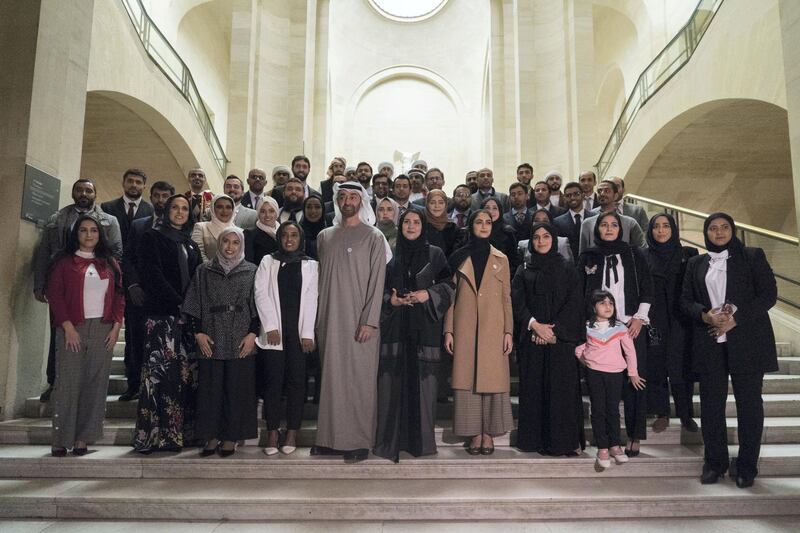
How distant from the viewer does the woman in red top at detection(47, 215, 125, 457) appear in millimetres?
4488

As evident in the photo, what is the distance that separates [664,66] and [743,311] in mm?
9121

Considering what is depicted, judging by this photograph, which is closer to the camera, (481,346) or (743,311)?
(743,311)

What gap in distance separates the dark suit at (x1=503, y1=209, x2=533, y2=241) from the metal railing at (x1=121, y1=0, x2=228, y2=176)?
317 inches

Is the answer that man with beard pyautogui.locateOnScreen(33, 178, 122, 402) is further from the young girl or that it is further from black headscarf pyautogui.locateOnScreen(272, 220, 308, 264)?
the young girl

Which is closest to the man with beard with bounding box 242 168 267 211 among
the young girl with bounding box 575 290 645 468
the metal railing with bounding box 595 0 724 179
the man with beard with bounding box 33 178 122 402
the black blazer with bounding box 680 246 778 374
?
the man with beard with bounding box 33 178 122 402

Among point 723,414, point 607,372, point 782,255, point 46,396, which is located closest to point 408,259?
point 607,372

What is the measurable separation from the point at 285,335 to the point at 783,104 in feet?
24.0

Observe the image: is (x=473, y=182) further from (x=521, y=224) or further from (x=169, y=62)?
(x=169, y=62)

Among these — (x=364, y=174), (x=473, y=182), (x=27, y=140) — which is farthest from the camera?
(x=473, y=182)

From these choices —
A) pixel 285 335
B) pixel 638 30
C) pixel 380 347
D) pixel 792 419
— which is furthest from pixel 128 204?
pixel 638 30

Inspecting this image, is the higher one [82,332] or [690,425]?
[82,332]

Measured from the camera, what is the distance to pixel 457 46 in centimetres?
2934

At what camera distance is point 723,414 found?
13.9 ft

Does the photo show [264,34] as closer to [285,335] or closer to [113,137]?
[113,137]
